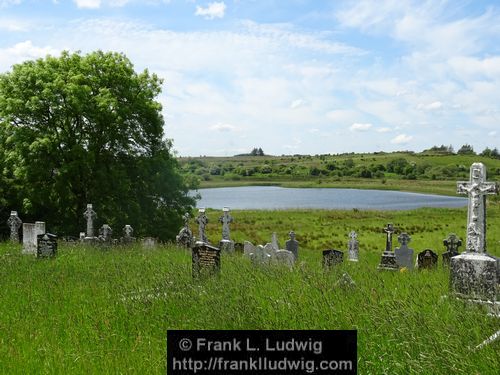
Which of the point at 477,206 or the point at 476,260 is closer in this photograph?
the point at 476,260

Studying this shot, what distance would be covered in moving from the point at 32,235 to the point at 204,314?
1276cm

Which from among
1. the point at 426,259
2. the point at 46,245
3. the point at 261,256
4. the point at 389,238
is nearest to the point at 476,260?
the point at 261,256

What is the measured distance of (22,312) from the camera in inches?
354

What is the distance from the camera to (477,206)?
32.4ft

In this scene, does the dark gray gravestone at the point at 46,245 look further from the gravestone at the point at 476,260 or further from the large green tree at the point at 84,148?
the gravestone at the point at 476,260

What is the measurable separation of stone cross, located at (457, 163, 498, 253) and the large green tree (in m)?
19.8

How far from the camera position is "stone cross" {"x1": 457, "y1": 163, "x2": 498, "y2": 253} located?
381 inches

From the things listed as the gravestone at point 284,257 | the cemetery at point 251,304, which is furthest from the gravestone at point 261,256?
the gravestone at point 284,257

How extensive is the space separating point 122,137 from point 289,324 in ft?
74.4

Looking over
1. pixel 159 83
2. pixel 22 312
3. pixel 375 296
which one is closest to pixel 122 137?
pixel 159 83

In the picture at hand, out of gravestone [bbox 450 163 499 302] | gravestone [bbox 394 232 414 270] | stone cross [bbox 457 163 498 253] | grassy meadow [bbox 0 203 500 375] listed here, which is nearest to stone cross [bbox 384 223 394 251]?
gravestone [bbox 394 232 414 270]

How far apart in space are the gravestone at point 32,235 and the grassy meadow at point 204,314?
14.0 feet

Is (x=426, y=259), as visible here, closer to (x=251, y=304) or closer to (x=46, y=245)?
(x=251, y=304)

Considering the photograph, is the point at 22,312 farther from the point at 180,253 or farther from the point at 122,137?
the point at 122,137
